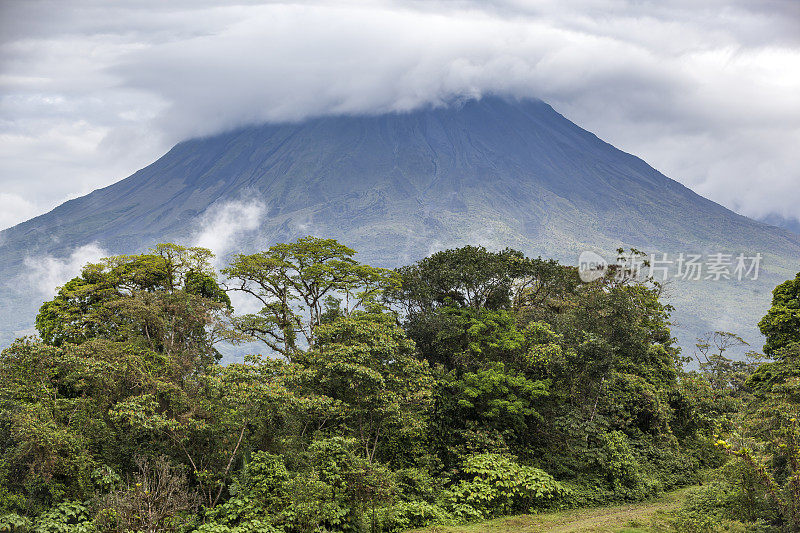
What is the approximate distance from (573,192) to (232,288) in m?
124

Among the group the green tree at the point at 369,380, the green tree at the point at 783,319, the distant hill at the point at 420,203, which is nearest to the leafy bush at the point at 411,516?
the green tree at the point at 369,380

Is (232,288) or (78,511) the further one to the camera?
(232,288)

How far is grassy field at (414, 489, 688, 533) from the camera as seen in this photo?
9342mm

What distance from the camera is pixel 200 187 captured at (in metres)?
144

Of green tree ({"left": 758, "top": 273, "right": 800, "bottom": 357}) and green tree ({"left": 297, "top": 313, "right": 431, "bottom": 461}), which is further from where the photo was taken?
green tree ({"left": 758, "top": 273, "right": 800, "bottom": 357})

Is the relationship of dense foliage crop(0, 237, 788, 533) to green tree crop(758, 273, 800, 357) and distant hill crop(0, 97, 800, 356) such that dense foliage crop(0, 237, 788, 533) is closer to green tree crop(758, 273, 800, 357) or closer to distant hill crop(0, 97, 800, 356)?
green tree crop(758, 273, 800, 357)

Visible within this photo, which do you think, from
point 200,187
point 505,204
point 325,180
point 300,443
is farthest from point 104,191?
point 300,443

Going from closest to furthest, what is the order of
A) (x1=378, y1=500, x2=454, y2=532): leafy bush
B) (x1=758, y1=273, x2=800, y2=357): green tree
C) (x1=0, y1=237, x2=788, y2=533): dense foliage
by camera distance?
(x1=0, y1=237, x2=788, y2=533): dense foliage
(x1=378, y1=500, x2=454, y2=532): leafy bush
(x1=758, y1=273, x2=800, y2=357): green tree

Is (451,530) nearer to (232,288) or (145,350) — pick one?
(145,350)

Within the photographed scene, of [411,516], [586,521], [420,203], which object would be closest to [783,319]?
[586,521]

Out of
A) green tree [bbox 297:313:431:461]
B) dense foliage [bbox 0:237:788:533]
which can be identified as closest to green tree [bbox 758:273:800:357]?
dense foliage [bbox 0:237:788:533]

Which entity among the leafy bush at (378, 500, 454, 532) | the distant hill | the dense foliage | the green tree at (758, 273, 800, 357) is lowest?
the leafy bush at (378, 500, 454, 532)

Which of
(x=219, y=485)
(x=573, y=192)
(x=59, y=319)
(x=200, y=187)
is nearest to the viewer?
(x=219, y=485)

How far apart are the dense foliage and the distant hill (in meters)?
80.7
